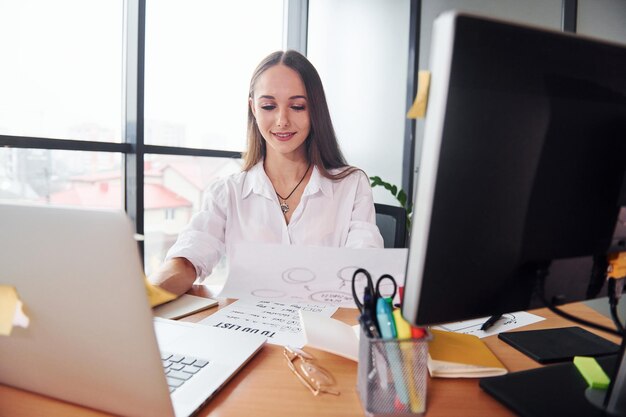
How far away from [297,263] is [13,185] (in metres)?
1.65

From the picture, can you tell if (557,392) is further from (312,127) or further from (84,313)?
(312,127)

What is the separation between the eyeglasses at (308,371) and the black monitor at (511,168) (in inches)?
9.2

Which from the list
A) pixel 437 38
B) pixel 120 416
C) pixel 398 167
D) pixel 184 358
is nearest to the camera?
pixel 437 38

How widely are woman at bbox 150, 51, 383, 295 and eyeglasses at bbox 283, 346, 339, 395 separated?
0.73 m

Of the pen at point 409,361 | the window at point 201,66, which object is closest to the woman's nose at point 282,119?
the window at point 201,66

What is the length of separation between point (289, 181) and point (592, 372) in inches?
48.7

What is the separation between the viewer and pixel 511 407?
0.58 m

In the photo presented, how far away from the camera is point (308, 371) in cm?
68

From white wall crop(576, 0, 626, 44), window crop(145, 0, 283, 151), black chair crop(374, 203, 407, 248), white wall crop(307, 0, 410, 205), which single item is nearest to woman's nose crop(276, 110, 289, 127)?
black chair crop(374, 203, 407, 248)

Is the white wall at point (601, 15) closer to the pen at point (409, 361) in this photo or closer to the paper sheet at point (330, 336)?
the paper sheet at point (330, 336)

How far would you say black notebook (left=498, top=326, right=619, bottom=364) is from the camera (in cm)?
76

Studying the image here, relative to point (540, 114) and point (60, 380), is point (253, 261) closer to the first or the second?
point (60, 380)

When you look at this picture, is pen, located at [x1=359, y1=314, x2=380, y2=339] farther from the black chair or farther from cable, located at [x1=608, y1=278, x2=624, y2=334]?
the black chair

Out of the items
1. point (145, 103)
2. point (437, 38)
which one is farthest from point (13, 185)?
point (437, 38)
